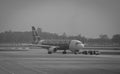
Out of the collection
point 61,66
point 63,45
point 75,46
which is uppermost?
point 63,45

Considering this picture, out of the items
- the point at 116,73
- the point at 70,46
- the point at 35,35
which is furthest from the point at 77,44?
the point at 116,73

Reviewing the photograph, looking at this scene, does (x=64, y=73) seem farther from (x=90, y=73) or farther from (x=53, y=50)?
(x=53, y=50)

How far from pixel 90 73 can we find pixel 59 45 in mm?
67489

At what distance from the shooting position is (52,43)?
99.4 m

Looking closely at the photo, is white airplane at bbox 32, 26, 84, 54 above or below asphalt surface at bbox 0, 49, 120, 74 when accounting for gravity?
above

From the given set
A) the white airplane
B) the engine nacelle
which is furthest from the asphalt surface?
the white airplane

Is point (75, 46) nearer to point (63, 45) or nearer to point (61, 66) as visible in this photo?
point (63, 45)

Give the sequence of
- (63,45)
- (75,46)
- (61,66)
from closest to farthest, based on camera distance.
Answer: (61,66) → (75,46) → (63,45)

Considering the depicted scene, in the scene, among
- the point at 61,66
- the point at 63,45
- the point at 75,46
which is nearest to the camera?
the point at 61,66

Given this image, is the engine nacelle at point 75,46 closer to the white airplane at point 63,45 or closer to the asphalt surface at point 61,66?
the white airplane at point 63,45

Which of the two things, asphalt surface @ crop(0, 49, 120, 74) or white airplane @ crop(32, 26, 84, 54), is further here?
white airplane @ crop(32, 26, 84, 54)

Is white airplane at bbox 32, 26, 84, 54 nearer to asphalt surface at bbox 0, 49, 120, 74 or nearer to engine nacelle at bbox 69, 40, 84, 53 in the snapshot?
engine nacelle at bbox 69, 40, 84, 53

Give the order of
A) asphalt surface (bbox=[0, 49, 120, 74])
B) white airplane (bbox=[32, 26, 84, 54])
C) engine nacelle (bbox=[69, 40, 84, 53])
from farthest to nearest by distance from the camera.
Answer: white airplane (bbox=[32, 26, 84, 54])
engine nacelle (bbox=[69, 40, 84, 53])
asphalt surface (bbox=[0, 49, 120, 74])

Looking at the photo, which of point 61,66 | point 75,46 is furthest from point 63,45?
point 61,66
